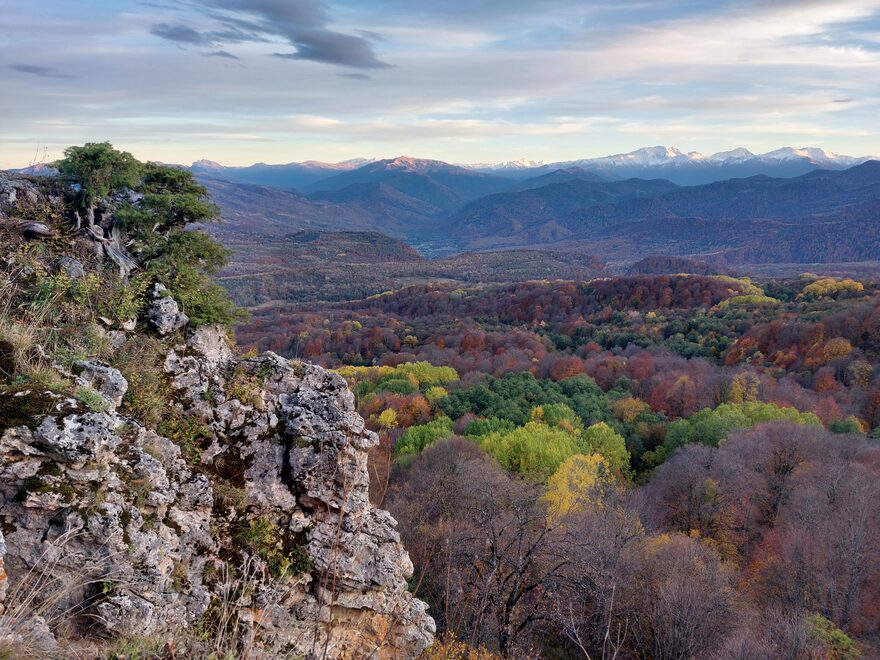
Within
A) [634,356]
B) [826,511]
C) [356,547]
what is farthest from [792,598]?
[634,356]

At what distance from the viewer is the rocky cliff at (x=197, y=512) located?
648 cm

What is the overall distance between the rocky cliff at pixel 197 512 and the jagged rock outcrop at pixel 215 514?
0.8 inches

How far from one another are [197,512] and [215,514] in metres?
0.30

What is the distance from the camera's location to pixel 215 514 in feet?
27.7

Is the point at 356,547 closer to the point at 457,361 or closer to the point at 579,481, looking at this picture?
the point at 579,481

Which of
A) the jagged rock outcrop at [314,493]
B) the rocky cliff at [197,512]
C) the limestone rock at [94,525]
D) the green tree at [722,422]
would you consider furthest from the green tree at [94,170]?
Answer: the green tree at [722,422]

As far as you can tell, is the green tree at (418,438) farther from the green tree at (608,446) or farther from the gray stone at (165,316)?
the gray stone at (165,316)

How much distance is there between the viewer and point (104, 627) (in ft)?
21.2

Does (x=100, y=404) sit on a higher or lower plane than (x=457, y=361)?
higher

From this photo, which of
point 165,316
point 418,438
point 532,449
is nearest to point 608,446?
point 532,449

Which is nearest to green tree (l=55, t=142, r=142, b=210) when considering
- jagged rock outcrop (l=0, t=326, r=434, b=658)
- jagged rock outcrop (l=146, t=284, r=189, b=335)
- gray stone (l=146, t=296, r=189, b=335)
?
jagged rock outcrop (l=146, t=284, r=189, b=335)

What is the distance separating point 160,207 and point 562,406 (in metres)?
37.6

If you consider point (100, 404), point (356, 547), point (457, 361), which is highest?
point (100, 404)

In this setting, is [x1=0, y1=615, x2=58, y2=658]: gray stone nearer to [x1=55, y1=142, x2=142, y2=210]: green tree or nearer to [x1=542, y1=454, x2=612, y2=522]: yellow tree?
[x1=55, y1=142, x2=142, y2=210]: green tree
